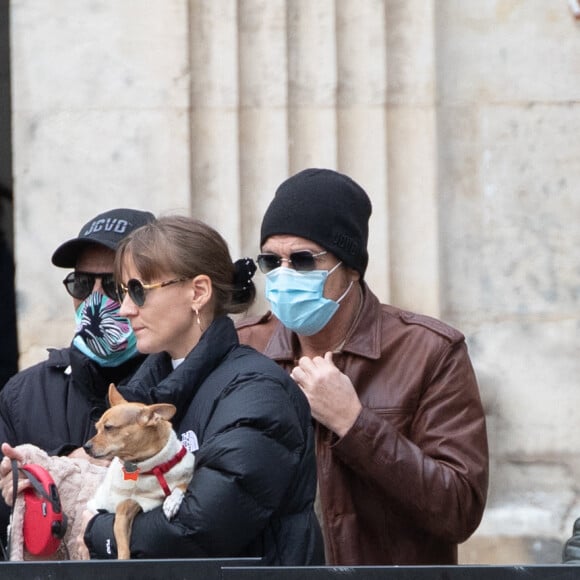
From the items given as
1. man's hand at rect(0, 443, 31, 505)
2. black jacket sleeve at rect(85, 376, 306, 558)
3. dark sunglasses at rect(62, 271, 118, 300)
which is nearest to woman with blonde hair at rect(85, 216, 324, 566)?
black jacket sleeve at rect(85, 376, 306, 558)

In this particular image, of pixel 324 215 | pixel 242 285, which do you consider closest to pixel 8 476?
pixel 242 285

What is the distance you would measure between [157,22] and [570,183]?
175 centimetres

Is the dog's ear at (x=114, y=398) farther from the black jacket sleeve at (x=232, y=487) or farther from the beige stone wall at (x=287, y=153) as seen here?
the beige stone wall at (x=287, y=153)

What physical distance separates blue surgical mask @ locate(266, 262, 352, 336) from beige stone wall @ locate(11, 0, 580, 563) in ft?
4.95

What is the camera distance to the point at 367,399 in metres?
3.93

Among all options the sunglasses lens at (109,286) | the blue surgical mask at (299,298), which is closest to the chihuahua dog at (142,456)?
the blue surgical mask at (299,298)

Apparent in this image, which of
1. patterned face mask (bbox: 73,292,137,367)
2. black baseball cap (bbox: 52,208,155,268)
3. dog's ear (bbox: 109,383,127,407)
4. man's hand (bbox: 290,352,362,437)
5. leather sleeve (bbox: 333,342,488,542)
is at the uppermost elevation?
black baseball cap (bbox: 52,208,155,268)

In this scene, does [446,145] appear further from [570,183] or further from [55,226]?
[55,226]

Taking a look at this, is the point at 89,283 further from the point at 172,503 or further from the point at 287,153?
the point at 287,153

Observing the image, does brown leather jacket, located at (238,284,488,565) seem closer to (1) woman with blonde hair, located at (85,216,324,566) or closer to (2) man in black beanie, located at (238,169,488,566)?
(2) man in black beanie, located at (238,169,488,566)

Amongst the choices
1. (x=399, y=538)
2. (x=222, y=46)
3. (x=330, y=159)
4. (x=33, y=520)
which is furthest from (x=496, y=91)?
(x=33, y=520)

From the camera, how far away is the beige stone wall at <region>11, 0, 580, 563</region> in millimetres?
5441

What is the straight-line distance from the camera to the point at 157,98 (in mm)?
5441

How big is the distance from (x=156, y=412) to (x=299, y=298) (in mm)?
916
